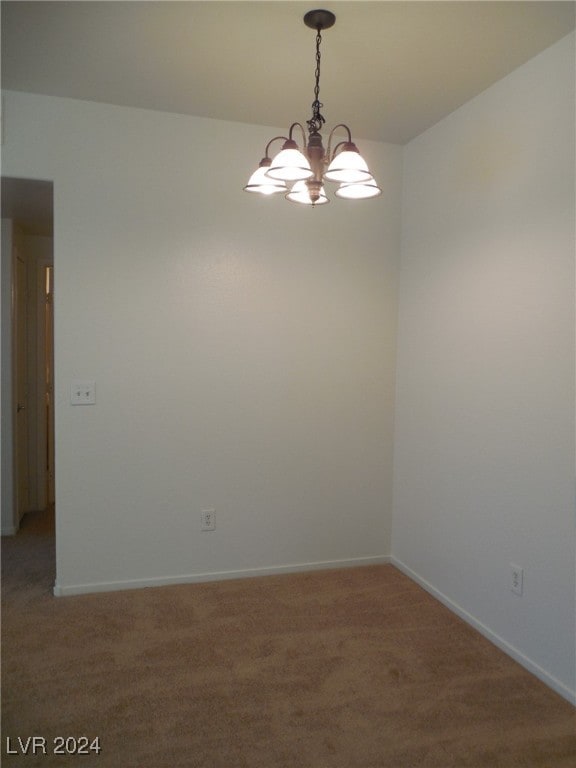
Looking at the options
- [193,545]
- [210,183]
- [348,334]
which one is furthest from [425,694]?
[210,183]

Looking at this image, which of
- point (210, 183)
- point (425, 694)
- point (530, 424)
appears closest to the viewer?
point (425, 694)

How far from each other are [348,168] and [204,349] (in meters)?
1.63

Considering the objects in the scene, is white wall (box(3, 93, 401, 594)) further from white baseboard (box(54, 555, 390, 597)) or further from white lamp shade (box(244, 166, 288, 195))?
white lamp shade (box(244, 166, 288, 195))

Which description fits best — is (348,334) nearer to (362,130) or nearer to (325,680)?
(362,130)

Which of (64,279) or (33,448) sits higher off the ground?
(64,279)

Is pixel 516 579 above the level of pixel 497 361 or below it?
below

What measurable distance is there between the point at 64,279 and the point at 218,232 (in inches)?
35.5

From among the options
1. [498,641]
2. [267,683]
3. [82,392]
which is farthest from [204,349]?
[498,641]

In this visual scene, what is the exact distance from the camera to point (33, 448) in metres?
4.82

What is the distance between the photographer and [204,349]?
337 centimetres

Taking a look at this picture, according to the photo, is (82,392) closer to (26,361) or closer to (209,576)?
(209,576)

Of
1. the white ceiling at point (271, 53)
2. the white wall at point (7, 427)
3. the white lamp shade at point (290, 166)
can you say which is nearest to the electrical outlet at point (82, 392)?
the white wall at point (7, 427)

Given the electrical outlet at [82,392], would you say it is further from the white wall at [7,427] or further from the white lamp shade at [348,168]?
the white lamp shade at [348,168]

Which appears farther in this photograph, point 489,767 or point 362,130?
point 362,130
